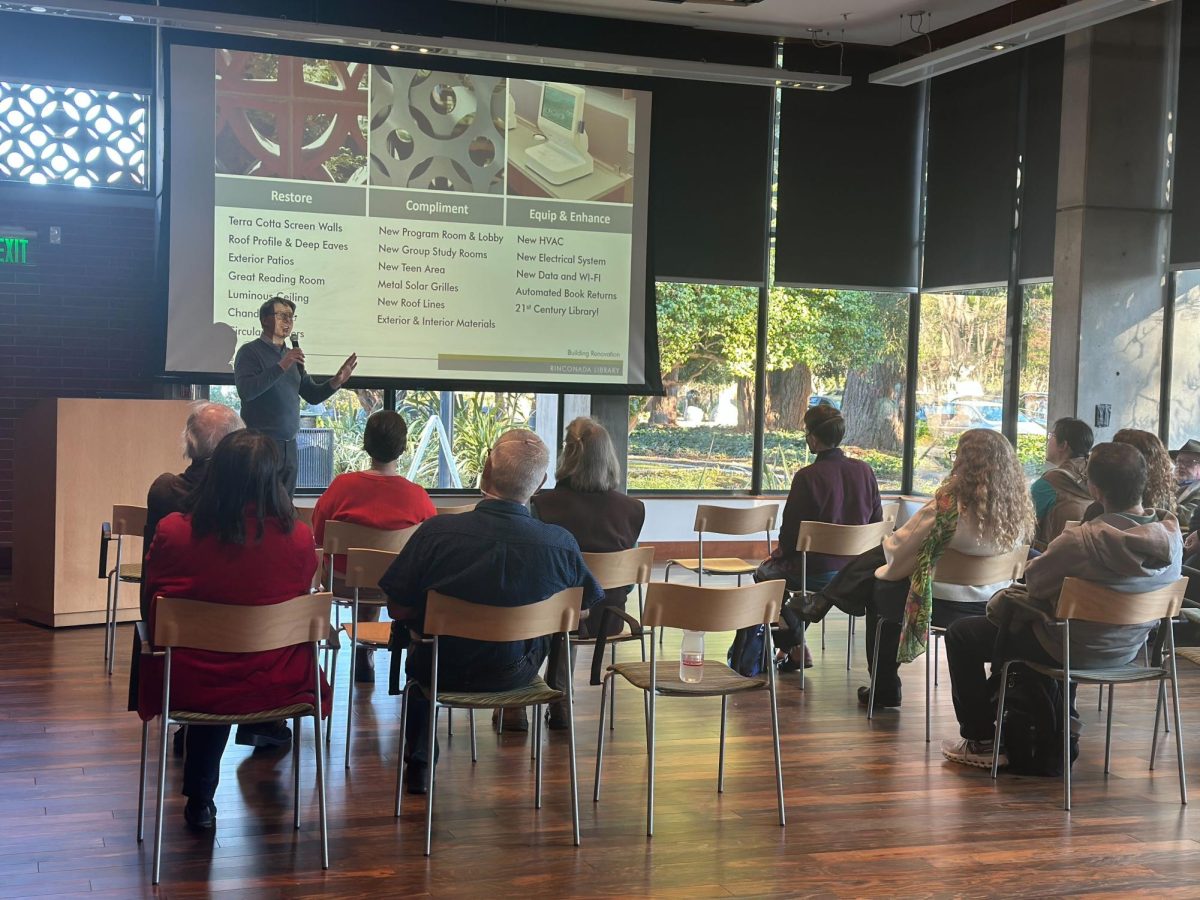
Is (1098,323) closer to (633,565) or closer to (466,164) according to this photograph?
(466,164)

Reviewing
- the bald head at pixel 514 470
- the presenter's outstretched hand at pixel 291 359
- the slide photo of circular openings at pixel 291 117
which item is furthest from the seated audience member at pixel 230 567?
the slide photo of circular openings at pixel 291 117

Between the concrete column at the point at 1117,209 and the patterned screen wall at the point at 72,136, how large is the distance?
21.3 ft

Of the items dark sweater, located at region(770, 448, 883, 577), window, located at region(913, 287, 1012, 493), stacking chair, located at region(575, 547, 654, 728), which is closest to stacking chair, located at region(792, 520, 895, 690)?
dark sweater, located at region(770, 448, 883, 577)

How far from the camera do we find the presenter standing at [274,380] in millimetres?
6219

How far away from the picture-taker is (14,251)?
27.8 ft

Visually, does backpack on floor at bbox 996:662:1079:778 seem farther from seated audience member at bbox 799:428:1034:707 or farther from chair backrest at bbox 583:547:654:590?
chair backrest at bbox 583:547:654:590

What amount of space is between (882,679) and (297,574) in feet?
9.57

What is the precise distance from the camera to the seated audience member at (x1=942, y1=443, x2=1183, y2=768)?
13.9 ft

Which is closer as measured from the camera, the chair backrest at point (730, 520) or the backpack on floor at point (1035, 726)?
the backpack on floor at point (1035, 726)

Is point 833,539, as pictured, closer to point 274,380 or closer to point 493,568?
point 493,568

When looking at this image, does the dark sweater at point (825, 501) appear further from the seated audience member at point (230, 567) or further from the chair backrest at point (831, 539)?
the seated audience member at point (230, 567)

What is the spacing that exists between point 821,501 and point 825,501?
0.07ft

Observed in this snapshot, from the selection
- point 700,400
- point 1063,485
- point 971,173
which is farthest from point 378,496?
point 971,173

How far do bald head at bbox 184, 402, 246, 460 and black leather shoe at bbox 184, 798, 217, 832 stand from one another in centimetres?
117
